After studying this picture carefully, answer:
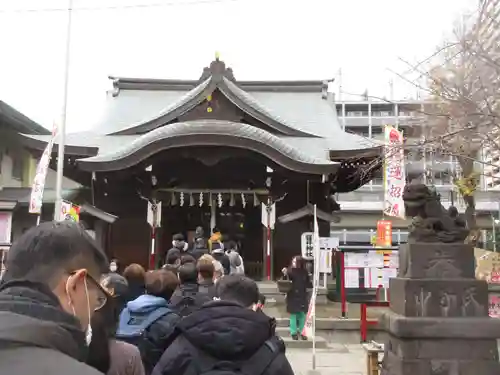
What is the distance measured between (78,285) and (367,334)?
32.7ft

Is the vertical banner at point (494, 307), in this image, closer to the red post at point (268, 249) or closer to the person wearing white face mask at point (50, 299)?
the red post at point (268, 249)

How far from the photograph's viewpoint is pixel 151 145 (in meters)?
14.8

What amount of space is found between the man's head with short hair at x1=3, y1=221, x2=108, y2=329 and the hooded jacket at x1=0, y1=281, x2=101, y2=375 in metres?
0.07

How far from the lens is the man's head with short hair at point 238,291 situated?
8.88 feet

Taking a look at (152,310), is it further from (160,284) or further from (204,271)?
(204,271)

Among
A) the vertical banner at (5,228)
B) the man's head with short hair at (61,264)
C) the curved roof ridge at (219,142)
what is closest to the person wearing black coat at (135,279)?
the man's head with short hair at (61,264)

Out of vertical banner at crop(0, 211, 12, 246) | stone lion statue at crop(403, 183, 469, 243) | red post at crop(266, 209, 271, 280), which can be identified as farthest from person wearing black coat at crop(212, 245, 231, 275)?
vertical banner at crop(0, 211, 12, 246)

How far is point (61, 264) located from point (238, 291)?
1.44 meters

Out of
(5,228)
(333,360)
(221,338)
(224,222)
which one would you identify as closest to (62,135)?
(5,228)

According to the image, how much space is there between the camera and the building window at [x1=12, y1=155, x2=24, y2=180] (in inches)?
965

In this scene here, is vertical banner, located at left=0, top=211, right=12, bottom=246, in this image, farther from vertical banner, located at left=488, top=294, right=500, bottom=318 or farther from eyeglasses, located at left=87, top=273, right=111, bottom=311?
eyeglasses, located at left=87, top=273, right=111, bottom=311

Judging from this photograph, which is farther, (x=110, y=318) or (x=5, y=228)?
(x=5, y=228)

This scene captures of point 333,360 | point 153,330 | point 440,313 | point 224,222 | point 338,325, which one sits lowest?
point 333,360

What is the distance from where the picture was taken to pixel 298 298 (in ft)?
31.7
